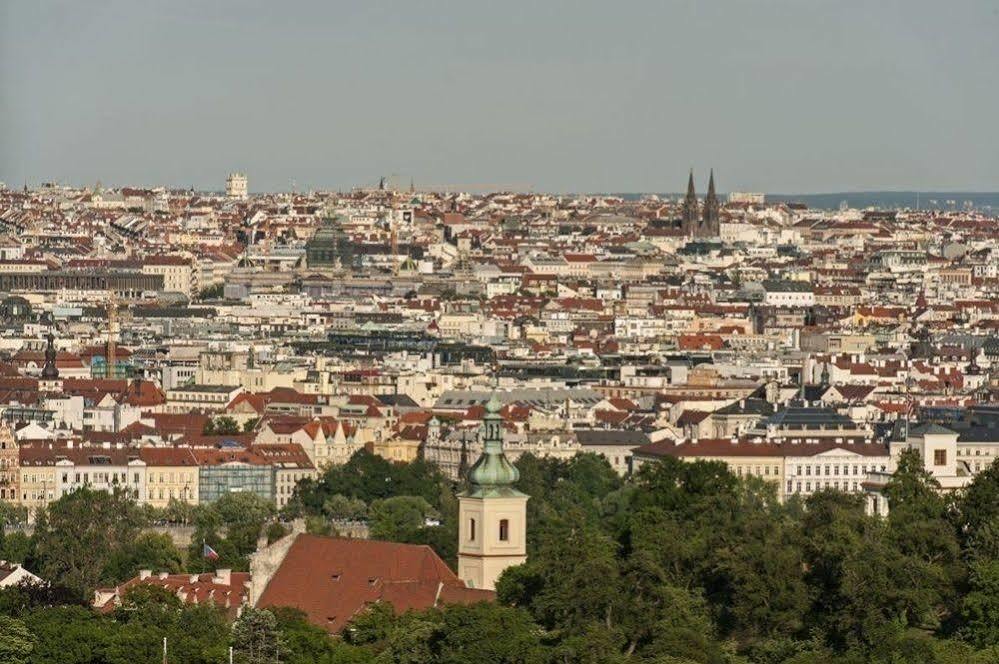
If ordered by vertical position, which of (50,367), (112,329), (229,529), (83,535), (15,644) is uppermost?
(112,329)

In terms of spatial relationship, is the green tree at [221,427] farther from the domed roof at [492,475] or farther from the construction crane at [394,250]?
the construction crane at [394,250]

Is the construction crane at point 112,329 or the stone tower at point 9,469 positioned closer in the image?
the stone tower at point 9,469

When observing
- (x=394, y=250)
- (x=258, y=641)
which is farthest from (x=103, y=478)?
(x=394, y=250)

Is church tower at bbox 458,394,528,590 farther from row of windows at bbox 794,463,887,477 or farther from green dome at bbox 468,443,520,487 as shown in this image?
row of windows at bbox 794,463,887,477

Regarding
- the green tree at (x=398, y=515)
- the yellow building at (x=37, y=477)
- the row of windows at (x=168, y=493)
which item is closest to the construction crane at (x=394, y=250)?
the row of windows at (x=168, y=493)

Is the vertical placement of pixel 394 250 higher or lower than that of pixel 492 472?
higher

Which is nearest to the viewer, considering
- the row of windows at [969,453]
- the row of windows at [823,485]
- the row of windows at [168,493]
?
the row of windows at [969,453]

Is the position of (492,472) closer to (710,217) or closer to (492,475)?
(492,475)

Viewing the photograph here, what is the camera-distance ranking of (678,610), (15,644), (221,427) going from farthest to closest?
(221,427)
(678,610)
(15,644)

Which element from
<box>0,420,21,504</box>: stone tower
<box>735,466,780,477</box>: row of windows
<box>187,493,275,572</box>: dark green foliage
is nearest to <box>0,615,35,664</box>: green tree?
<box>187,493,275,572</box>: dark green foliage

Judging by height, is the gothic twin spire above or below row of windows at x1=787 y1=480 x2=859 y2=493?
above
